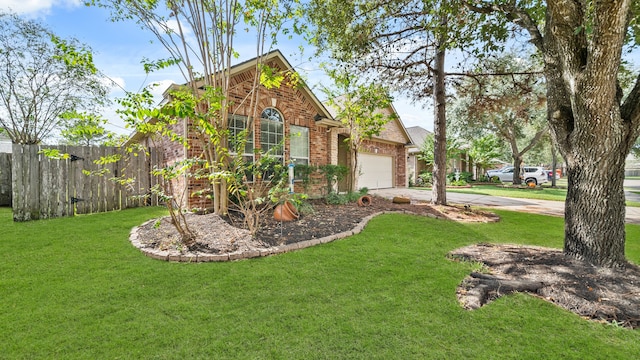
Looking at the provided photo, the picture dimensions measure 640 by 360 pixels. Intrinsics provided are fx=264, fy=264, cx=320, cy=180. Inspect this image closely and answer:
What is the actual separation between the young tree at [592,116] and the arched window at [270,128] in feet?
23.2

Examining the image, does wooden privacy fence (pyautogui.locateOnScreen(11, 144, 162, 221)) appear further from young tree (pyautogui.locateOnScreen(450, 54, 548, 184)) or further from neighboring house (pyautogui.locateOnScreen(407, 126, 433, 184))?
neighboring house (pyautogui.locateOnScreen(407, 126, 433, 184))

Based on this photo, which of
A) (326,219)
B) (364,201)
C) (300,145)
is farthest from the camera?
(300,145)

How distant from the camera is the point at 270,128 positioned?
9.15 meters

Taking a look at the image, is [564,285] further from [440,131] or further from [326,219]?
[440,131]

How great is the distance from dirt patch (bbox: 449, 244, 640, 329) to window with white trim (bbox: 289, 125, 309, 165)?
7221 mm

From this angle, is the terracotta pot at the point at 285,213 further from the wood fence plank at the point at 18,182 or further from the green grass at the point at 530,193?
the green grass at the point at 530,193

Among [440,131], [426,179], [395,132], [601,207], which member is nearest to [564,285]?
[601,207]

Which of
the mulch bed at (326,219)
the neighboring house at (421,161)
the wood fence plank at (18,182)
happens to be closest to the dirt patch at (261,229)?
the mulch bed at (326,219)

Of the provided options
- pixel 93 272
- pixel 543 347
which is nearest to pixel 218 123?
pixel 93 272

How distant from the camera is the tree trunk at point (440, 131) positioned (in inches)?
344

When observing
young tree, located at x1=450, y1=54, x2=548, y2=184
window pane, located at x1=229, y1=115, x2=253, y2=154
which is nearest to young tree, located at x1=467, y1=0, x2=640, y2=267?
window pane, located at x1=229, y1=115, x2=253, y2=154

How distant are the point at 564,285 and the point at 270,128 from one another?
8.18 meters

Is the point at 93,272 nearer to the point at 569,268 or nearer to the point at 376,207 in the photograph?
the point at 569,268

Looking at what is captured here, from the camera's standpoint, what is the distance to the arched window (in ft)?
29.3
